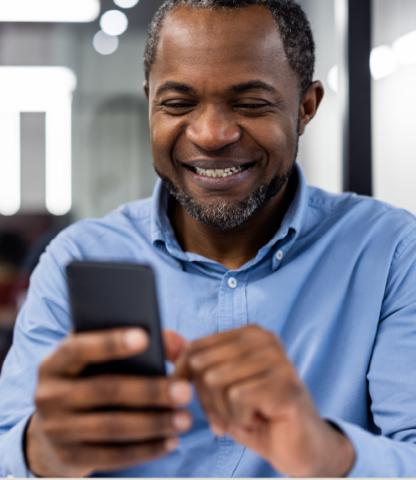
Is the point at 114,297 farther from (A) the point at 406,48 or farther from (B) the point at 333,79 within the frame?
(B) the point at 333,79

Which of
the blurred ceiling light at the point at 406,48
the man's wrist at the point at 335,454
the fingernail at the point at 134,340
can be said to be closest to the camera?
the fingernail at the point at 134,340

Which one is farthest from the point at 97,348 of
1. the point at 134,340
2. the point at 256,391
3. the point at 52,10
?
the point at 52,10

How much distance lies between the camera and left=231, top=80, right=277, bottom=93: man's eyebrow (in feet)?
3.84

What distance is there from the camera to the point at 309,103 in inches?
53.9

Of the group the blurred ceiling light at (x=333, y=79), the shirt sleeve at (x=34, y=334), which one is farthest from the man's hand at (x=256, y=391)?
the blurred ceiling light at (x=333, y=79)

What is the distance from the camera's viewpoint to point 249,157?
121 centimetres

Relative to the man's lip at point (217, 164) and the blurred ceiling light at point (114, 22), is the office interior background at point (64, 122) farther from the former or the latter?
the man's lip at point (217, 164)

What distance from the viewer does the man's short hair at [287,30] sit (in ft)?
3.99

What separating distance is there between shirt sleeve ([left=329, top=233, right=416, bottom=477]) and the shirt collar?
0.16 metres

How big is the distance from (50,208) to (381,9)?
140 cm

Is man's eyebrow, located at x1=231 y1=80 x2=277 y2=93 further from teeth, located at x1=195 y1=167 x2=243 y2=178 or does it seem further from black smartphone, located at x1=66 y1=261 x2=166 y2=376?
black smartphone, located at x1=66 y1=261 x2=166 y2=376

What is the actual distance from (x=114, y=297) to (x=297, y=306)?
1.85ft

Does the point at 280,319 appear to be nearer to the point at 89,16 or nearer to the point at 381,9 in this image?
the point at 381,9

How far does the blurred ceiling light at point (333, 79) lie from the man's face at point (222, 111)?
3.79 feet
